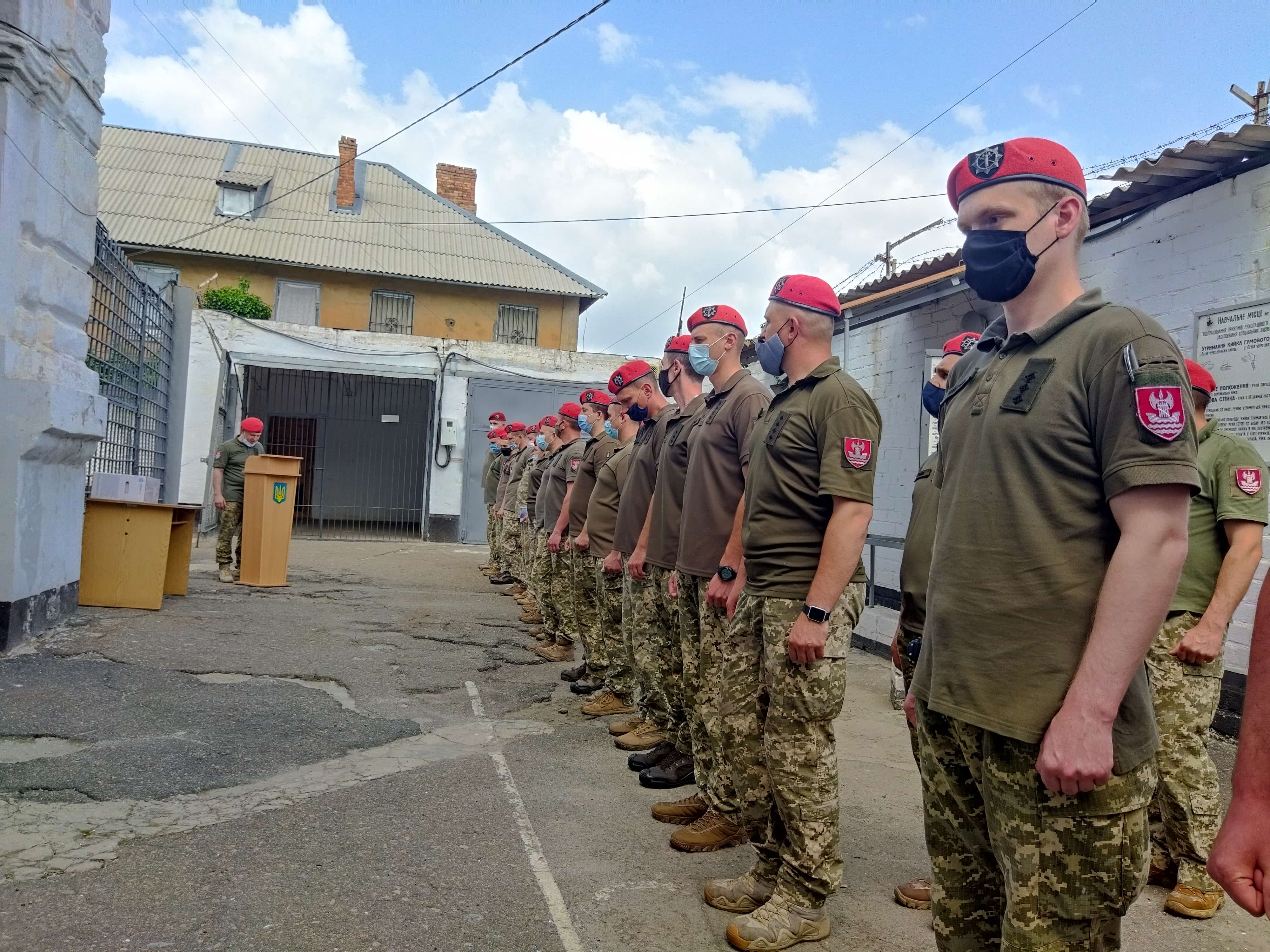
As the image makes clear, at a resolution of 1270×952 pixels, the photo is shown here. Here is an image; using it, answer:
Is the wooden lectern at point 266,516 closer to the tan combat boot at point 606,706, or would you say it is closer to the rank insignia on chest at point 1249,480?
the tan combat boot at point 606,706

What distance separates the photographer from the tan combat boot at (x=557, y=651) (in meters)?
7.67

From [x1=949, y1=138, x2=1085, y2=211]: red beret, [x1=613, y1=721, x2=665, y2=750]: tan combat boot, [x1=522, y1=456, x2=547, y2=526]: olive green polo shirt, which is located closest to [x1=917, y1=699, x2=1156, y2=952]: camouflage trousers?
[x1=949, y1=138, x2=1085, y2=211]: red beret

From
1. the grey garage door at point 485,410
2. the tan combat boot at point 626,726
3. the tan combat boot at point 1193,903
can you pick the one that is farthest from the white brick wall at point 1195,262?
the grey garage door at point 485,410

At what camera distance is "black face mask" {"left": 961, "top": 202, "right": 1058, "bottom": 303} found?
2.01 meters

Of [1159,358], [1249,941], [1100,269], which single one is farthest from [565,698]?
[1159,358]

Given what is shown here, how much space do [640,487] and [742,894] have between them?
2.51 metres

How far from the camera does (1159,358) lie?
1713mm

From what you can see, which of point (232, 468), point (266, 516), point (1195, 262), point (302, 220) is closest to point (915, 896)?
point (1195, 262)

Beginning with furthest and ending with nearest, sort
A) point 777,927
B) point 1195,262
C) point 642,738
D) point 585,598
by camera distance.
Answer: point 585,598
point 1195,262
point 642,738
point 777,927

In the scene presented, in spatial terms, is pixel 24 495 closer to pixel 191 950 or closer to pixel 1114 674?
pixel 191 950

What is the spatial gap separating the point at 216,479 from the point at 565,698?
6601 millimetres

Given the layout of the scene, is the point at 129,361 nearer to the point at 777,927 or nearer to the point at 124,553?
the point at 124,553

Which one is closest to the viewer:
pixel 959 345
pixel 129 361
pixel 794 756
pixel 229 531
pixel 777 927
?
pixel 777 927

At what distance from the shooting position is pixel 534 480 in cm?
1072
